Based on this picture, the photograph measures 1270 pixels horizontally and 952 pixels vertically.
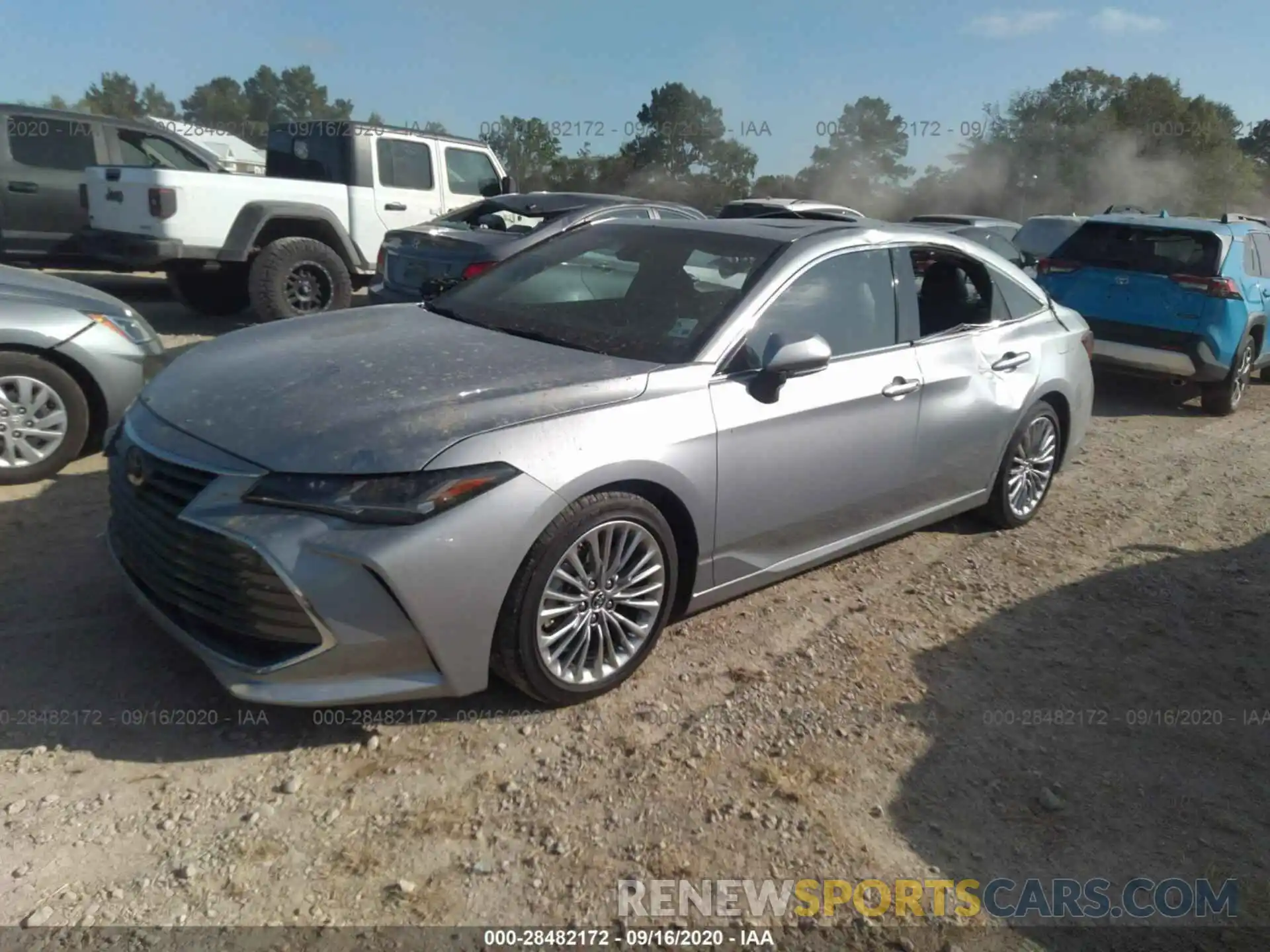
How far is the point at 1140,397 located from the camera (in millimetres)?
9648

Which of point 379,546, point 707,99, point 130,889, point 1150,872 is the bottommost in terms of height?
point 1150,872

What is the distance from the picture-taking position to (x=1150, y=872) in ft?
9.30

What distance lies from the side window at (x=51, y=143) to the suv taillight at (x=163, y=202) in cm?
243

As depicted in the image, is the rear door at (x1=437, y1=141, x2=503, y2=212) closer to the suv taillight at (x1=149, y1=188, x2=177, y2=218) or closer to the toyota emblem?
the suv taillight at (x1=149, y1=188, x2=177, y2=218)

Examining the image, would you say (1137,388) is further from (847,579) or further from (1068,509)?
(847,579)

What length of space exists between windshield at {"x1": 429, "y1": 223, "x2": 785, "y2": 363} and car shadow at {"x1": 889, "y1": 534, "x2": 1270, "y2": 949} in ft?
5.38

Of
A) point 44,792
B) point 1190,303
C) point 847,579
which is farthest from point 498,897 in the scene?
point 1190,303

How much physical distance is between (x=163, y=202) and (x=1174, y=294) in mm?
8669

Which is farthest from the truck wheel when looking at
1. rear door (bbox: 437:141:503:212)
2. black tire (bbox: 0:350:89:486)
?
black tire (bbox: 0:350:89:486)

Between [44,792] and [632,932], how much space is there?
5.56 ft

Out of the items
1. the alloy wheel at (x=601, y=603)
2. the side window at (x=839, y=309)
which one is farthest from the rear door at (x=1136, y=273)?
the alloy wheel at (x=601, y=603)

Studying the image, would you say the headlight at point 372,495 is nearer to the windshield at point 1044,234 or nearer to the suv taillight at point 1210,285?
the suv taillight at point 1210,285

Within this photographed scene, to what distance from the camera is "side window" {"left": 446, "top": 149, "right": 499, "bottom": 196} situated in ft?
35.6

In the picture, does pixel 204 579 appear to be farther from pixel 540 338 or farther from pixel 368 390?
pixel 540 338
